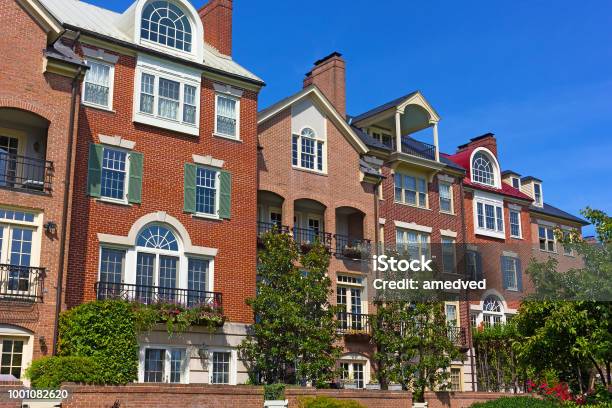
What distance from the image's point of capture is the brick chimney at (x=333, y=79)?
40.1 m

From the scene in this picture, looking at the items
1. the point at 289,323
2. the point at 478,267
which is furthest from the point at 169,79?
the point at 478,267

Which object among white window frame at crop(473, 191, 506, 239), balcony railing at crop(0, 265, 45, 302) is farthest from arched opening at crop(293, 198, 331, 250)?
balcony railing at crop(0, 265, 45, 302)

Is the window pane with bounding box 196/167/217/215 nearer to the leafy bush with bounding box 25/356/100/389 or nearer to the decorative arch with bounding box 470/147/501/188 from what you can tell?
the leafy bush with bounding box 25/356/100/389

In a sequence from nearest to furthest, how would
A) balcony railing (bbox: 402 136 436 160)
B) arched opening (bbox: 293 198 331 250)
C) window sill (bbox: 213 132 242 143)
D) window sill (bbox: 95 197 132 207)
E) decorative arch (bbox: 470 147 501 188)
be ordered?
window sill (bbox: 95 197 132 207), window sill (bbox: 213 132 242 143), arched opening (bbox: 293 198 331 250), balcony railing (bbox: 402 136 436 160), decorative arch (bbox: 470 147 501 188)

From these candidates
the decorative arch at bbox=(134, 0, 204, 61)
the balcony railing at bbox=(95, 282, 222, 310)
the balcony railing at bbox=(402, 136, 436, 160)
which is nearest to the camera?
the balcony railing at bbox=(95, 282, 222, 310)

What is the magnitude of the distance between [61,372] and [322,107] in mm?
18846

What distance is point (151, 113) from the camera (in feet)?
96.8

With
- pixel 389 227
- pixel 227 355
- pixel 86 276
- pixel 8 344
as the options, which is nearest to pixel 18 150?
pixel 86 276

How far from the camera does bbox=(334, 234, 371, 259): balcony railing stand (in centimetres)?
3566

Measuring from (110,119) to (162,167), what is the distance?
2616 mm

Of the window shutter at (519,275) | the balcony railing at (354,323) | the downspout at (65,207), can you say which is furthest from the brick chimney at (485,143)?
the downspout at (65,207)

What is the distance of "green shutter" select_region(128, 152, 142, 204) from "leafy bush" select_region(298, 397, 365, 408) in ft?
30.9

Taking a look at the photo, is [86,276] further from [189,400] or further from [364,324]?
[364,324]

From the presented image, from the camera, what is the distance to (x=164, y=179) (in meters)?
29.2
